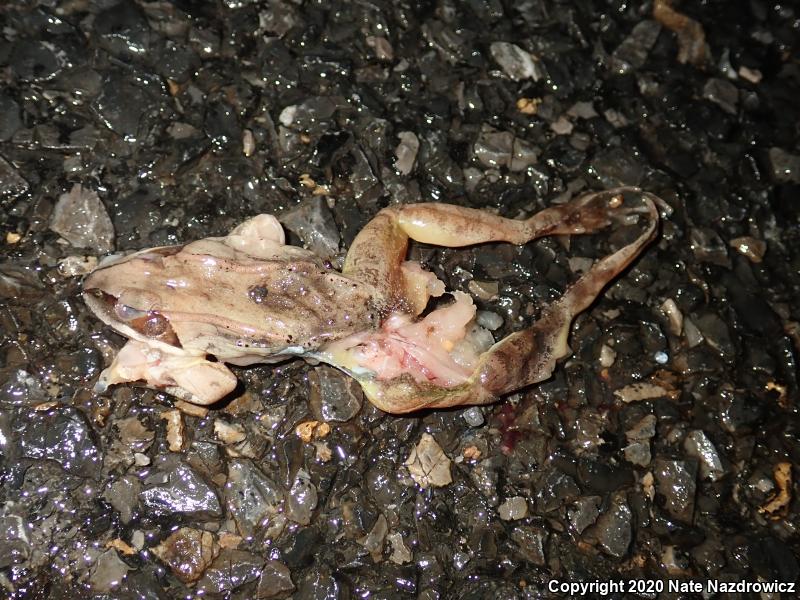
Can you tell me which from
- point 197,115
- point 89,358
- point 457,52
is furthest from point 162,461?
point 457,52

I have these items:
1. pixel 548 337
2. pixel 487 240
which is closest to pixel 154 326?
pixel 487 240

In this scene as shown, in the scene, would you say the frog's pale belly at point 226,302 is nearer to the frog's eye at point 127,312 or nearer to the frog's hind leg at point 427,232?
the frog's eye at point 127,312

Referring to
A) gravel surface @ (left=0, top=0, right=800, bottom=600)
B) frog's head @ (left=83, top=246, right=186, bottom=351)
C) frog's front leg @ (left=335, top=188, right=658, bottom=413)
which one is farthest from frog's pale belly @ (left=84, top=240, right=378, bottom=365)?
gravel surface @ (left=0, top=0, right=800, bottom=600)

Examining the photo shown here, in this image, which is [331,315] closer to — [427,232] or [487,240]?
[427,232]

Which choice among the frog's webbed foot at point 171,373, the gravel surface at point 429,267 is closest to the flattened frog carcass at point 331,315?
the frog's webbed foot at point 171,373

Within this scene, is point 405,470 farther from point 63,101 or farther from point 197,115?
point 63,101

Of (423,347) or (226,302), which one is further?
(423,347)

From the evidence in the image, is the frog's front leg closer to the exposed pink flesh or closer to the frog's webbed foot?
the exposed pink flesh
